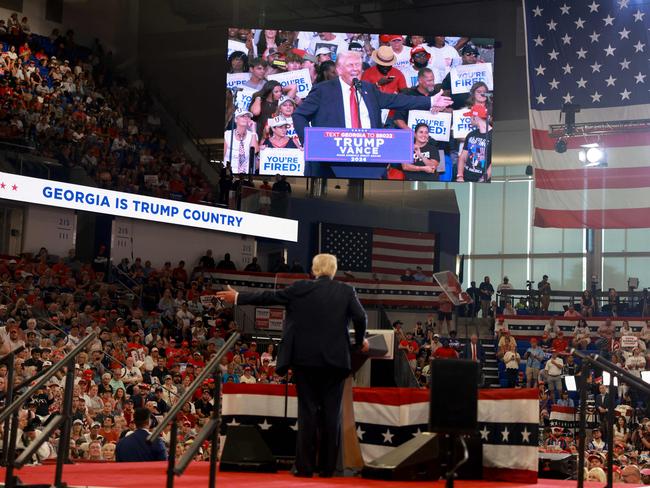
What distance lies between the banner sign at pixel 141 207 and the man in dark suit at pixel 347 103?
2.78 meters

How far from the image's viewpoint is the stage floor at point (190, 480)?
734 cm

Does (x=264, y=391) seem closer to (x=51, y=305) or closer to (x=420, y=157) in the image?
(x=51, y=305)

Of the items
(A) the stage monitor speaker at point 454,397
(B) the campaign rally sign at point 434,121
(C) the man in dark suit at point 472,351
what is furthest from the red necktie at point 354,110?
(A) the stage monitor speaker at point 454,397

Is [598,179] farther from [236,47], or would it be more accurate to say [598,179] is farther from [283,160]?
[236,47]

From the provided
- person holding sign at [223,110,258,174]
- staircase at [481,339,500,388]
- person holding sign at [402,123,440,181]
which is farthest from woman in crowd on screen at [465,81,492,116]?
staircase at [481,339,500,388]

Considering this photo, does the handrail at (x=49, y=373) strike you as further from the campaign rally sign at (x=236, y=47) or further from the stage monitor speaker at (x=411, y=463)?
the campaign rally sign at (x=236, y=47)

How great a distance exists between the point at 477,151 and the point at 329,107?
14.1 feet

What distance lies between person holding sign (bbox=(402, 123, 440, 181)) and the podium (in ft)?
70.9

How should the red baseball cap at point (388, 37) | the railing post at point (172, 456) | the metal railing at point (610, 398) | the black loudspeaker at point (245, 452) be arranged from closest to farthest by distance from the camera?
the railing post at point (172, 456)
the metal railing at point (610, 398)
the black loudspeaker at point (245, 452)
the red baseball cap at point (388, 37)

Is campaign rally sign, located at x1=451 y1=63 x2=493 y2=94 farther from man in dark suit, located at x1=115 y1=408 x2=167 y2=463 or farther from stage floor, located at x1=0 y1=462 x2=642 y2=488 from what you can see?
stage floor, located at x1=0 y1=462 x2=642 y2=488

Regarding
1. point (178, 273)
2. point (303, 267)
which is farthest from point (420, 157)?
point (178, 273)

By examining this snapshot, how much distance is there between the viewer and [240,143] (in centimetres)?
3005

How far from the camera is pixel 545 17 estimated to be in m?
22.1

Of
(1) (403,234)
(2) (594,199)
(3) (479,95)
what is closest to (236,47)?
(3) (479,95)
